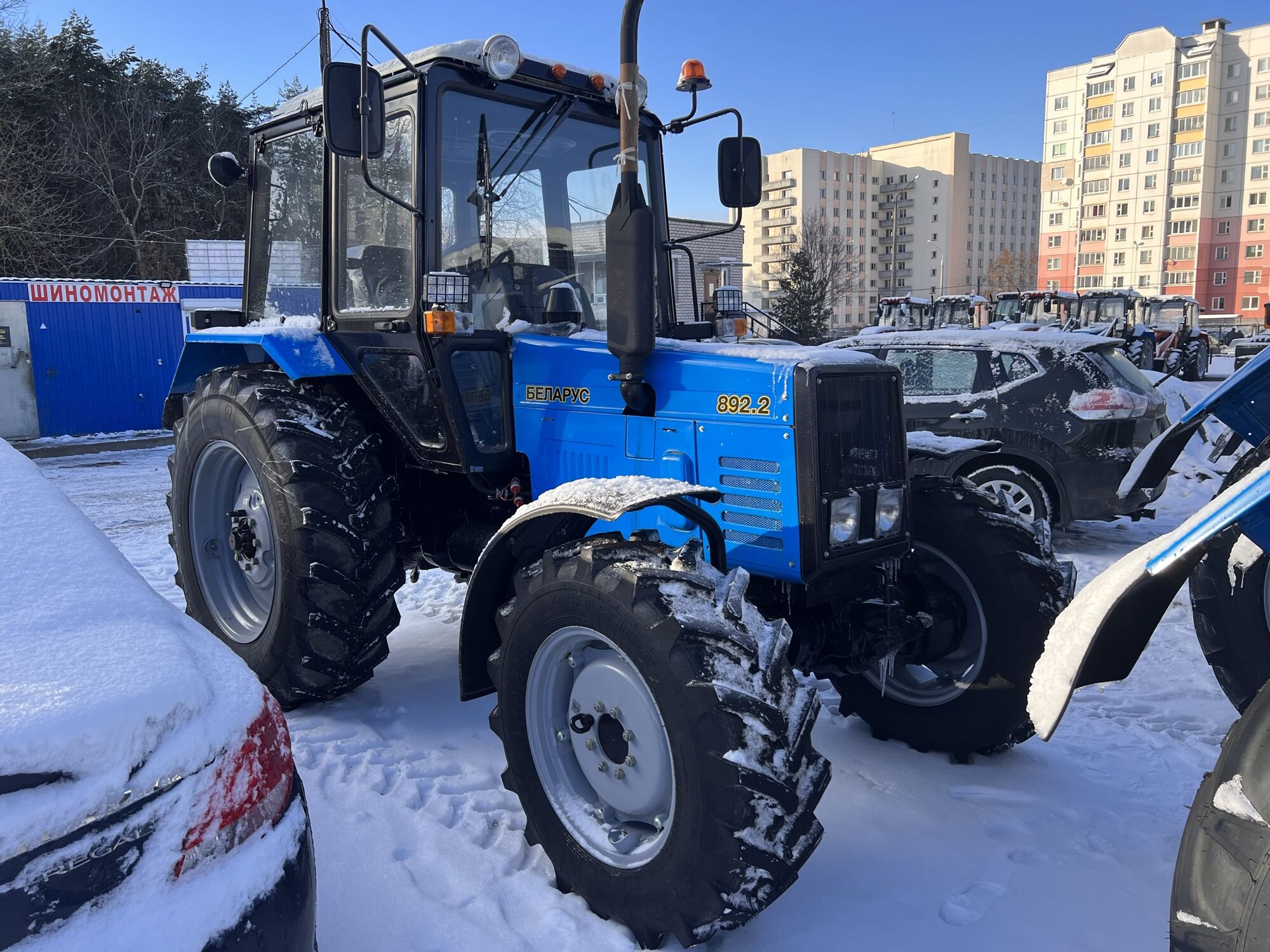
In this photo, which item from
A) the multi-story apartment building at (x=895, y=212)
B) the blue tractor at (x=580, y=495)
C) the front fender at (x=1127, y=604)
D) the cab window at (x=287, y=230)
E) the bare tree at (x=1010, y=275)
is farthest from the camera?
the multi-story apartment building at (x=895, y=212)

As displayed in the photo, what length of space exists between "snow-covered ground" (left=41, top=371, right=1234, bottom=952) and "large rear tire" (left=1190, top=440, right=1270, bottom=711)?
0.49 meters

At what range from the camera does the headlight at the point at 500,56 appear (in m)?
3.51

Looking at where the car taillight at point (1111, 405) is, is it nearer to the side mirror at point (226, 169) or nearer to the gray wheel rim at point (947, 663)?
the gray wheel rim at point (947, 663)

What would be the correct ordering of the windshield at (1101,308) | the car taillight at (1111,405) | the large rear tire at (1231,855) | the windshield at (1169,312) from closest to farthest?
the large rear tire at (1231,855) < the car taillight at (1111,405) < the windshield at (1101,308) < the windshield at (1169,312)

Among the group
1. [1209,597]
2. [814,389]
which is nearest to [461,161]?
[814,389]

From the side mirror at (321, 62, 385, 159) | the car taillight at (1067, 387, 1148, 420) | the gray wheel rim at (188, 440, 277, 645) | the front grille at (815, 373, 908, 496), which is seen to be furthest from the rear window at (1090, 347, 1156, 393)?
the gray wheel rim at (188, 440, 277, 645)

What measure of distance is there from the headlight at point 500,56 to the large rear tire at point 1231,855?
3.15 m

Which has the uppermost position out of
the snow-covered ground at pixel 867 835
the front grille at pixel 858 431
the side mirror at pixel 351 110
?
the side mirror at pixel 351 110

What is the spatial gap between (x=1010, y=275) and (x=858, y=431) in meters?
88.4

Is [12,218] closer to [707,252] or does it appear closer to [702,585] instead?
[707,252]

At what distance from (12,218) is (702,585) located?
25421 millimetres

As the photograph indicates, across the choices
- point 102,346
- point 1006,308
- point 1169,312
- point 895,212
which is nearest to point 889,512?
point 102,346

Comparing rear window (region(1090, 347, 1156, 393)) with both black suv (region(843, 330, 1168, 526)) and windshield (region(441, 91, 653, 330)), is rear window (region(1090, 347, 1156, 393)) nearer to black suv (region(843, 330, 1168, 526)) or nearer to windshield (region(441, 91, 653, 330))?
black suv (region(843, 330, 1168, 526))

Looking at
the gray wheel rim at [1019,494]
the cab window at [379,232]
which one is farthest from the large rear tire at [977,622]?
the gray wheel rim at [1019,494]
